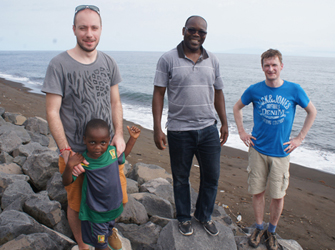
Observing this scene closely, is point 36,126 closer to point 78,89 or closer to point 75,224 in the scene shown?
point 75,224

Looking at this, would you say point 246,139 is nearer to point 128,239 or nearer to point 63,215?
point 128,239

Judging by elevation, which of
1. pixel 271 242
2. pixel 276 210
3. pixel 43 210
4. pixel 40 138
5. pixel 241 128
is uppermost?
pixel 241 128

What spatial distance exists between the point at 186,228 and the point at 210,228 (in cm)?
27

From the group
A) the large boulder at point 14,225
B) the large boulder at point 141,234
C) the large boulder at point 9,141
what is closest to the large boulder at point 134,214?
the large boulder at point 141,234

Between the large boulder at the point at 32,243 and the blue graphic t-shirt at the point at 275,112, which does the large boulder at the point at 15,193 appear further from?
the blue graphic t-shirt at the point at 275,112

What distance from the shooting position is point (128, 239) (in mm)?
2910

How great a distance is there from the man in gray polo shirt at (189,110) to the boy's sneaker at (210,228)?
0.02 m

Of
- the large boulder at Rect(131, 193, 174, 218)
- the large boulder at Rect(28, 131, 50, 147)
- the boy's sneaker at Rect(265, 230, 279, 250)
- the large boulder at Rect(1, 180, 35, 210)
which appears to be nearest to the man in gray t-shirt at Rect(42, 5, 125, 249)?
the large boulder at Rect(1, 180, 35, 210)

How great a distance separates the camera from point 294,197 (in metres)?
5.40

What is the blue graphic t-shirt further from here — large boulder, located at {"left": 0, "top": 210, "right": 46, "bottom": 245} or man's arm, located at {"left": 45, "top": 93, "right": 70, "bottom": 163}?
large boulder, located at {"left": 0, "top": 210, "right": 46, "bottom": 245}

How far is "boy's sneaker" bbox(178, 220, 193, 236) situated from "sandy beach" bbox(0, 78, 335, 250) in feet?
5.55

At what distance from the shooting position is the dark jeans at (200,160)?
2.69 m

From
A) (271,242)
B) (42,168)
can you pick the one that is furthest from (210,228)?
(42,168)

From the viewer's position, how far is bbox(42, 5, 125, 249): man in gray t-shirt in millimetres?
2094
